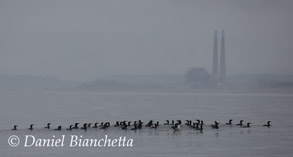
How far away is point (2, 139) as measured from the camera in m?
40.7

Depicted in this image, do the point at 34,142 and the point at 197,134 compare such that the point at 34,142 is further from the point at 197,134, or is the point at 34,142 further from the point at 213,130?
the point at 213,130

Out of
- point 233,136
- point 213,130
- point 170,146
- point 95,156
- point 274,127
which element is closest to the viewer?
point 95,156

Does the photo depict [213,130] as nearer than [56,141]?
No

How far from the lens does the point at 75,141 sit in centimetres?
3959

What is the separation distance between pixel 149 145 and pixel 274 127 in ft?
58.9

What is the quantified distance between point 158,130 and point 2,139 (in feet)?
41.5

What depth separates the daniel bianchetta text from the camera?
3755 cm

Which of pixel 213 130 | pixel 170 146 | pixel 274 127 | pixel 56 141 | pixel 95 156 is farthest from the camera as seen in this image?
pixel 274 127

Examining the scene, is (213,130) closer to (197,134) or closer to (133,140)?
(197,134)

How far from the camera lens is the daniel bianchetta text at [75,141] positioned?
1478 inches

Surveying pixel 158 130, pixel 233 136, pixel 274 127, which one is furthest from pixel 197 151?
pixel 274 127

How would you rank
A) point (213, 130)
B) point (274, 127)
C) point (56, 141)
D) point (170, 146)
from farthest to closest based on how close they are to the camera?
point (274, 127), point (213, 130), point (56, 141), point (170, 146)

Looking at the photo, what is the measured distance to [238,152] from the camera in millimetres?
34906

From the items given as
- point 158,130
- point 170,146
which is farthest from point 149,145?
point 158,130
